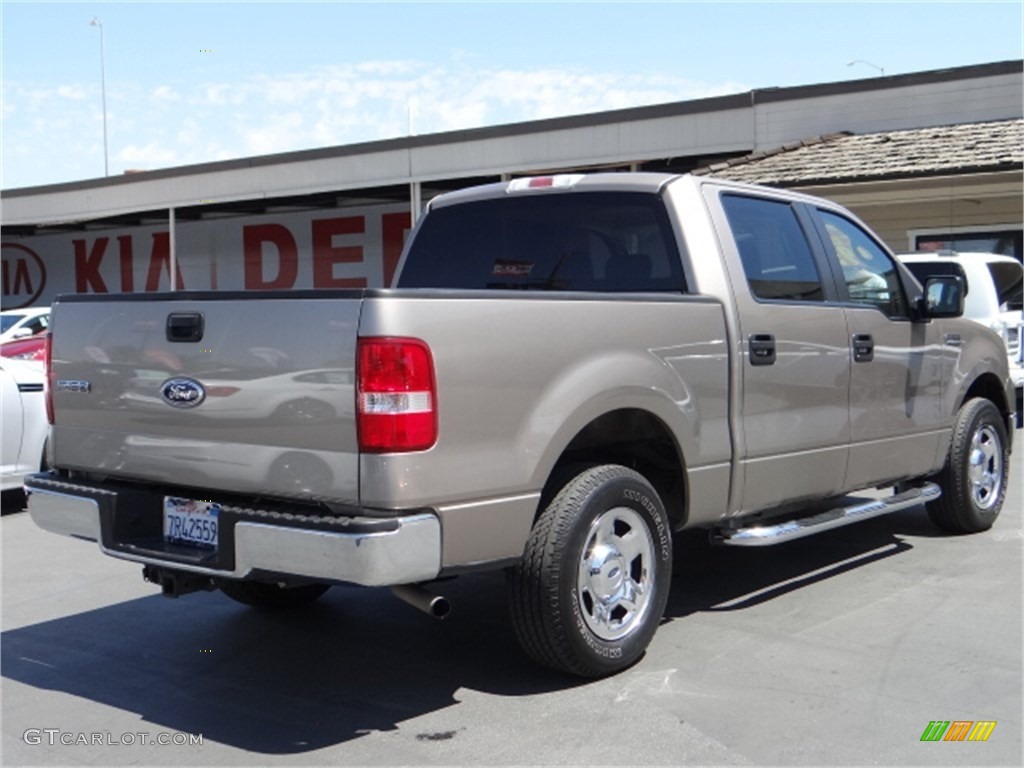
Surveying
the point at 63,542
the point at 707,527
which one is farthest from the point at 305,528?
the point at 63,542

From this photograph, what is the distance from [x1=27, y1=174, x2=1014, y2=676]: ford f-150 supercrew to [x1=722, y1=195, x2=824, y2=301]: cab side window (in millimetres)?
16

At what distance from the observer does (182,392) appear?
4633mm

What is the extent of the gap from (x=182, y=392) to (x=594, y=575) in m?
1.69

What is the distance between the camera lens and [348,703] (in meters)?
4.74

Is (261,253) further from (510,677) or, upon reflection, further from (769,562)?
(510,677)

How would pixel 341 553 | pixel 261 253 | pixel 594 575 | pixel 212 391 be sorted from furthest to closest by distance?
pixel 261 253 < pixel 594 575 < pixel 212 391 < pixel 341 553

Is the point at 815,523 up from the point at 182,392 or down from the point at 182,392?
down

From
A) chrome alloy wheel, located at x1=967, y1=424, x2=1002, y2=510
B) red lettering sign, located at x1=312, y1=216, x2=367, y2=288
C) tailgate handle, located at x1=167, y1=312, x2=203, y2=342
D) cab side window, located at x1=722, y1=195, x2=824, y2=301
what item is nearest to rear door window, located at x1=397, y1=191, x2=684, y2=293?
cab side window, located at x1=722, y1=195, x2=824, y2=301

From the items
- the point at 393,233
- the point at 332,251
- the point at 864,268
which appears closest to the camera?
the point at 864,268

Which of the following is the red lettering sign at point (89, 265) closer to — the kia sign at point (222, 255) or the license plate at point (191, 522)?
the kia sign at point (222, 255)

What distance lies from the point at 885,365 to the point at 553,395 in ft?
8.64

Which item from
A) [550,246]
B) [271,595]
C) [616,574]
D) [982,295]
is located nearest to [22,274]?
[982,295]

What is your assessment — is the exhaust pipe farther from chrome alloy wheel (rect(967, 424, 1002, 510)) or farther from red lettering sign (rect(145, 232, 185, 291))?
red lettering sign (rect(145, 232, 185, 291))

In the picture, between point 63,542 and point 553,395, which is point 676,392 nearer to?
point 553,395
